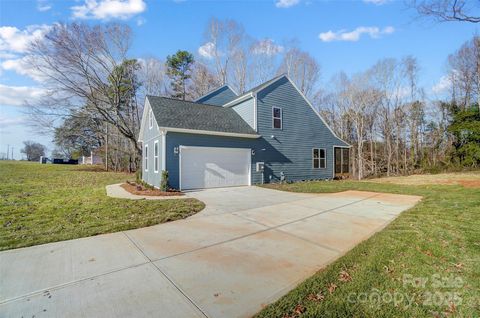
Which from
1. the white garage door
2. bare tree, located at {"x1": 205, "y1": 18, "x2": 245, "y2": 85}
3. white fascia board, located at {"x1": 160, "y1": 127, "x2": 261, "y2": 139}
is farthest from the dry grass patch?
bare tree, located at {"x1": 205, "y1": 18, "x2": 245, "y2": 85}

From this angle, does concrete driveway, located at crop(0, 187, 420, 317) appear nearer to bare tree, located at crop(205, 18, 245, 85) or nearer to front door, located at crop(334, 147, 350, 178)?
front door, located at crop(334, 147, 350, 178)

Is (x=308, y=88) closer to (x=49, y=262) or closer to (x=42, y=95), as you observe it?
(x=42, y=95)

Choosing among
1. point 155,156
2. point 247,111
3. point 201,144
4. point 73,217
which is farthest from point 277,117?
point 73,217

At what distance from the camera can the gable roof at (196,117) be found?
36.4ft

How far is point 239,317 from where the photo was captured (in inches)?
85.3

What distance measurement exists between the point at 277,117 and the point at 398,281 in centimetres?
1218

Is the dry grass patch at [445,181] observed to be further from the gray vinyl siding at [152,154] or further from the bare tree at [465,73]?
the gray vinyl siding at [152,154]

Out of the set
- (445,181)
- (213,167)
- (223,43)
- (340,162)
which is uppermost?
(223,43)

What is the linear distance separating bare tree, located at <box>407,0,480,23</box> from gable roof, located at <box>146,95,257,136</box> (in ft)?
26.8

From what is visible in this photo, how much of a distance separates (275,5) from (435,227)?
36.5ft

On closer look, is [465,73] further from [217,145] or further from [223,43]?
[217,145]

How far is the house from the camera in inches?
434

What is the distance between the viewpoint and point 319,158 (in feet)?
53.8

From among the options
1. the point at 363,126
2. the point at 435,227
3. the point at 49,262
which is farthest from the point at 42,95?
the point at 363,126
